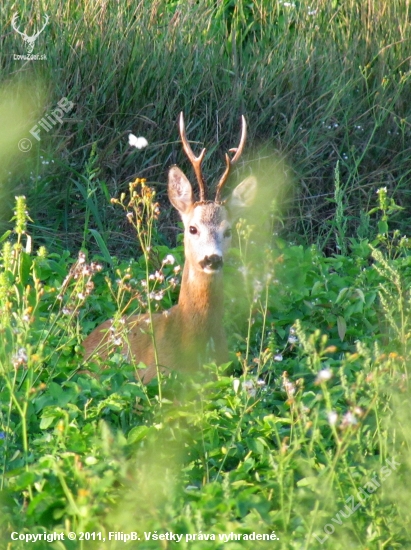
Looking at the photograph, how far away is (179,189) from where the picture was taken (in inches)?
209

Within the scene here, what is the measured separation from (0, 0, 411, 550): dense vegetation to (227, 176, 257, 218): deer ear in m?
0.13

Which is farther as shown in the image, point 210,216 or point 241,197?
point 241,197

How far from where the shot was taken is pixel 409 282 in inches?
220

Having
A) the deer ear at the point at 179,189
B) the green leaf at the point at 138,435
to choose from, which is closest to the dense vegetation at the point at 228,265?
the green leaf at the point at 138,435

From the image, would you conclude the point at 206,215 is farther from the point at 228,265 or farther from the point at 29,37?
the point at 29,37

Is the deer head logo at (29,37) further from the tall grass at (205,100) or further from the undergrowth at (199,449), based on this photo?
the undergrowth at (199,449)

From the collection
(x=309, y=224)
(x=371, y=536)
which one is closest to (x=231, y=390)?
(x=371, y=536)

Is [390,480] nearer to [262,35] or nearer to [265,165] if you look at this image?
[265,165]

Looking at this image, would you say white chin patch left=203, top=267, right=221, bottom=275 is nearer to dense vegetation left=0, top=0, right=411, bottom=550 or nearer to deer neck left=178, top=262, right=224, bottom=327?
deer neck left=178, top=262, right=224, bottom=327

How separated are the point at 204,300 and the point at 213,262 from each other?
0.24 metres

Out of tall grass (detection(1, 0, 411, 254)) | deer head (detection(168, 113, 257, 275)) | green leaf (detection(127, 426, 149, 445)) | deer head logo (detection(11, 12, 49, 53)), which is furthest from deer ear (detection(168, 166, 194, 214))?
deer head logo (detection(11, 12, 49, 53))

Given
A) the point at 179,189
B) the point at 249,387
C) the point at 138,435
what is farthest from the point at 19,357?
the point at 179,189

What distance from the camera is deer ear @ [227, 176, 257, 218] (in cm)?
517

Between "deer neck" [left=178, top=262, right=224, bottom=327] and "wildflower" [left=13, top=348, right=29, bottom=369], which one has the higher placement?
"wildflower" [left=13, top=348, right=29, bottom=369]
